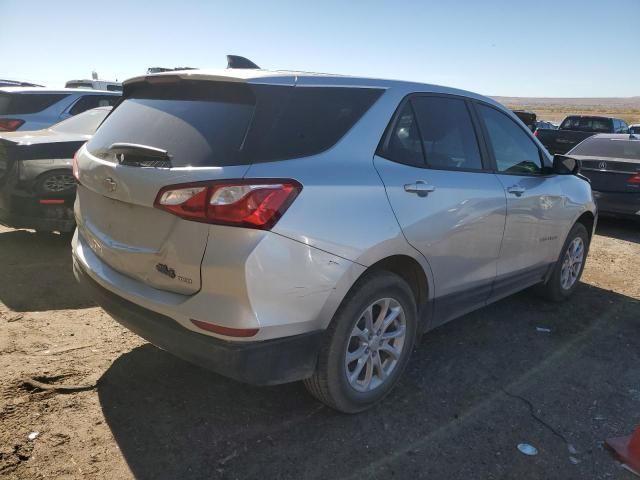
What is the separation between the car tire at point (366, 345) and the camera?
264 centimetres

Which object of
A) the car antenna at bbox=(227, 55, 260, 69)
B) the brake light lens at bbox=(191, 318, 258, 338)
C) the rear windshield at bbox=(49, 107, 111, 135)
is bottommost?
the brake light lens at bbox=(191, 318, 258, 338)

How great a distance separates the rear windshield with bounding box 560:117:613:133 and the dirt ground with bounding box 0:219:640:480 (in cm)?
1492

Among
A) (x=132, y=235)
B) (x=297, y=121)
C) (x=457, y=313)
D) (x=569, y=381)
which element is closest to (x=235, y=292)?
(x=132, y=235)

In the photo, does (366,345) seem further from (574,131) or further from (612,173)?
(574,131)

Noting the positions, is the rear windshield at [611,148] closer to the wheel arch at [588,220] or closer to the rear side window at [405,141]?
the wheel arch at [588,220]

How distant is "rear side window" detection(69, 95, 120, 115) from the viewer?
7.90 meters

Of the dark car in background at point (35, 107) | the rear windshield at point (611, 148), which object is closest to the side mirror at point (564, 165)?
the rear windshield at point (611, 148)

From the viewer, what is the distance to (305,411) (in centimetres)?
296

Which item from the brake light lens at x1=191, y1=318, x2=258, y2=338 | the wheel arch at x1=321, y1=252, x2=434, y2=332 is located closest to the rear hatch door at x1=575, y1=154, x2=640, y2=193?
the wheel arch at x1=321, y1=252, x2=434, y2=332

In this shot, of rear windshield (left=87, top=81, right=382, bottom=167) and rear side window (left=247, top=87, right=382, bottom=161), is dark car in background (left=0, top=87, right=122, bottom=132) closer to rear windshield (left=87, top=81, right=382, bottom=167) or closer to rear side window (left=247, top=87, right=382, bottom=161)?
rear windshield (left=87, top=81, right=382, bottom=167)

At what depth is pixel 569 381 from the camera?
3.45m

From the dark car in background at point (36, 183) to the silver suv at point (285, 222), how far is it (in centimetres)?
227

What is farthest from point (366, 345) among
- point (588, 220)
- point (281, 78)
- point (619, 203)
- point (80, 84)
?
point (80, 84)

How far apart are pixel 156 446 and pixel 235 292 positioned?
96 centimetres
